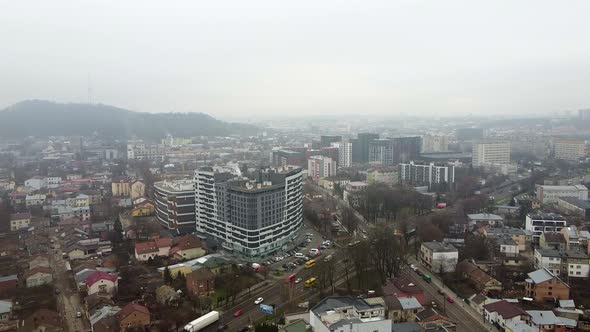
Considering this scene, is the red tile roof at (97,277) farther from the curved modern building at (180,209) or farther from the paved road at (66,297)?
the curved modern building at (180,209)

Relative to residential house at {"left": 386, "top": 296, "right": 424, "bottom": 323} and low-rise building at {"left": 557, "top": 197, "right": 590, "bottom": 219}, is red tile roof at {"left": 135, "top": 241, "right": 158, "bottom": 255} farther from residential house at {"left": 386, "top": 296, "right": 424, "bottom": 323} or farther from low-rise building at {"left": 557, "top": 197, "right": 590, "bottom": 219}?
low-rise building at {"left": 557, "top": 197, "right": 590, "bottom": 219}

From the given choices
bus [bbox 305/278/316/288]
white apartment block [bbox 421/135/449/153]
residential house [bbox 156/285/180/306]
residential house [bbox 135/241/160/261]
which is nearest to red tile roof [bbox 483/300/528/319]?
bus [bbox 305/278/316/288]

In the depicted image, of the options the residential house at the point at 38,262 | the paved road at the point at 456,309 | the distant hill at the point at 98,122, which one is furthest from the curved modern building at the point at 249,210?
the distant hill at the point at 98,122

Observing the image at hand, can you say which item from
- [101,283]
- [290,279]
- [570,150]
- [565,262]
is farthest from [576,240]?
[570,150]

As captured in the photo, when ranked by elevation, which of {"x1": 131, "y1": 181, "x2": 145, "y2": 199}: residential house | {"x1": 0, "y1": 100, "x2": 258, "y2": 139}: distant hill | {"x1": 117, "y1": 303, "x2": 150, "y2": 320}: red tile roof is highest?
{"x1": 0, "y1": 100, "x2": 258, "y2": 139}: distant hill

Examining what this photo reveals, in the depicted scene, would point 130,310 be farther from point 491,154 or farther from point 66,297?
point 491,154

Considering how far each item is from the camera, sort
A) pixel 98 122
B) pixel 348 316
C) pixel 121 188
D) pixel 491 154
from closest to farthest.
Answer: pixel 348 316 → pixel 121 188 → pixel 491 154 → pixel 98 122

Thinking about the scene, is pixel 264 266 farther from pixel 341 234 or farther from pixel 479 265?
pixel 479 265
